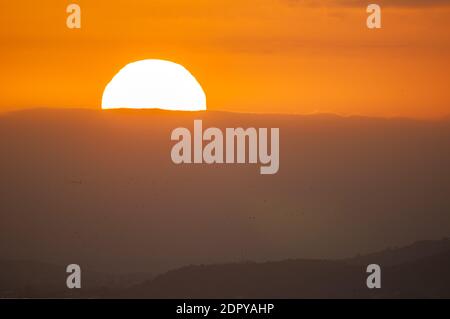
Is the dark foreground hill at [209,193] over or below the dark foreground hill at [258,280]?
over

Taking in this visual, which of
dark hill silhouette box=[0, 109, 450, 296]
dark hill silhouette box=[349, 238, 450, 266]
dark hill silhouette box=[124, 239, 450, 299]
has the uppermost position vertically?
dark hill silhouette box=[0, 109, 450, 296]

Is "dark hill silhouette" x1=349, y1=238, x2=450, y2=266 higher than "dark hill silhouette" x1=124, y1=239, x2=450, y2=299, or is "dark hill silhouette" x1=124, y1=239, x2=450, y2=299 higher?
"dark hill silhouette" x1=349, y1=238, x2=450, y2=266

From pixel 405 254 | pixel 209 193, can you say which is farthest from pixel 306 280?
pixel 209 193

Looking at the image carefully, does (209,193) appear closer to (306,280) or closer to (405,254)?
(306,280)

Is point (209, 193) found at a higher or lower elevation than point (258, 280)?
higher

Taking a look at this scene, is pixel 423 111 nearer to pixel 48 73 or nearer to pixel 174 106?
pixel 174 106

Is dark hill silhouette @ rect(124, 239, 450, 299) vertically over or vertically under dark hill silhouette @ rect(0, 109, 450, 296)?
under

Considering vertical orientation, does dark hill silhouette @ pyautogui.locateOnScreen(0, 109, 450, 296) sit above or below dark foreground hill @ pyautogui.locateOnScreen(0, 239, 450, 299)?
above

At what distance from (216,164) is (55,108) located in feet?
3.02

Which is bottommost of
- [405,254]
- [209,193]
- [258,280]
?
[258,280]

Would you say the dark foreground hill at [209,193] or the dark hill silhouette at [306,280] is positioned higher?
the dark foreground hill at [209,193]

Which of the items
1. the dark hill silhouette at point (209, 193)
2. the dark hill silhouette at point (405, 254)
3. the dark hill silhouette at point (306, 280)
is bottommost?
the dark hill silhouette at point (306, 280)

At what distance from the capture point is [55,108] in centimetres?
546
